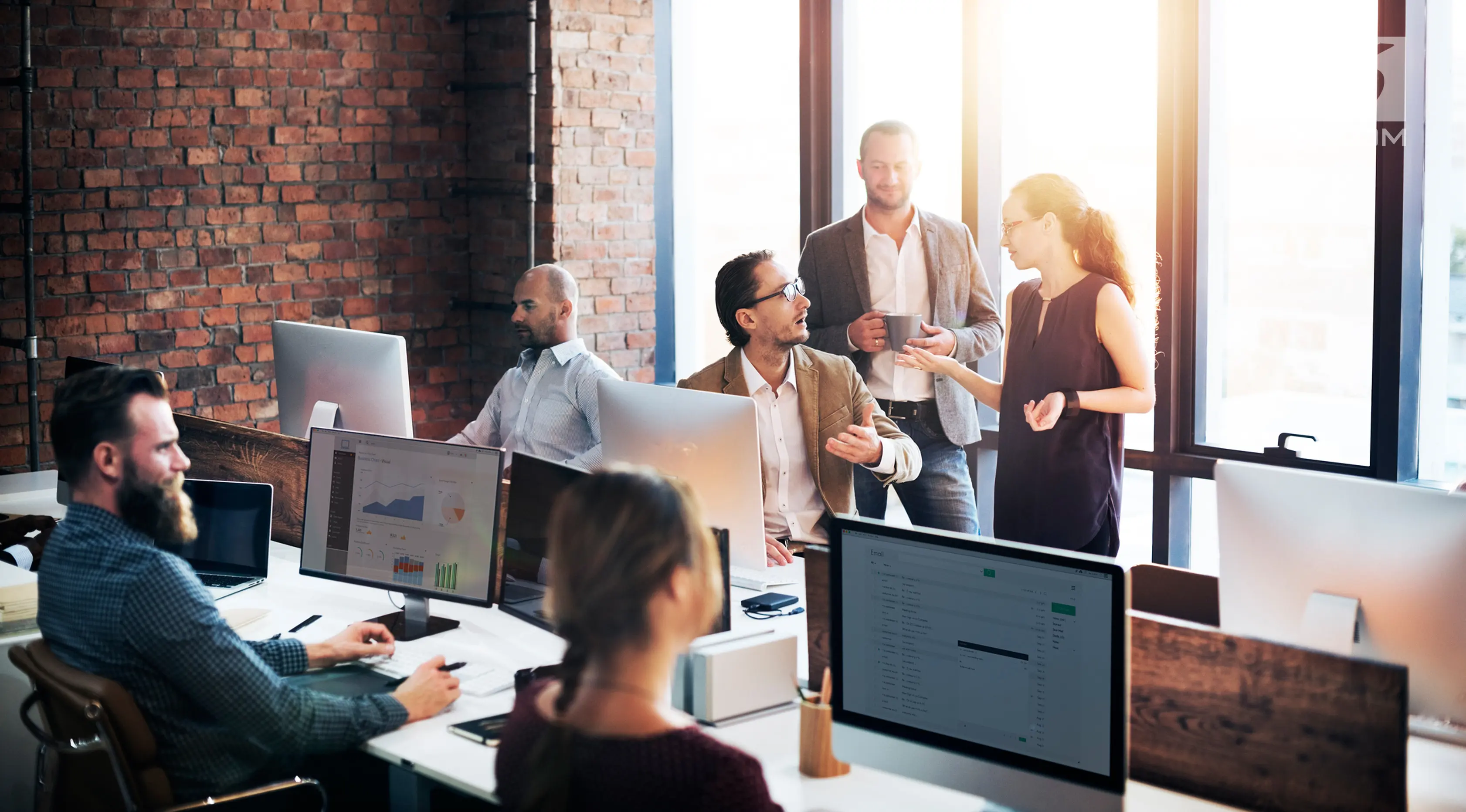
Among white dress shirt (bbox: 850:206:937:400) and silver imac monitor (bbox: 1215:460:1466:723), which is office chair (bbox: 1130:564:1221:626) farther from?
white dress shirt (bbox: 850:206:937:400)

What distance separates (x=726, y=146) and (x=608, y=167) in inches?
21.5

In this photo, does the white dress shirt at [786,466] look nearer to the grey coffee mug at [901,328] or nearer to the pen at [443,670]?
the grey coffee mug at [901,328]

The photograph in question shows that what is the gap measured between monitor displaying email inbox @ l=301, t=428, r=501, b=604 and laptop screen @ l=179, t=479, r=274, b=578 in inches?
9.8

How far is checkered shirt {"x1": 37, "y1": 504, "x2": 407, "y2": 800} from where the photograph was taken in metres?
2.21

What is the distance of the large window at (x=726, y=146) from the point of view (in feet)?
18.3

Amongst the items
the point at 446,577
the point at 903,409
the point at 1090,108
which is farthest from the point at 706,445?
the point at 1090,108

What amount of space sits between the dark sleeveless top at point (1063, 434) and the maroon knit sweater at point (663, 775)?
2.04 metres

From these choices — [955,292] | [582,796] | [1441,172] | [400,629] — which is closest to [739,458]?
[400,629]

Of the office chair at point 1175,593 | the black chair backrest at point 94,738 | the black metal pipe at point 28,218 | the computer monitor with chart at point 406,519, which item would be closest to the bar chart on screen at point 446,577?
the computer monitor with chart at point 406,519

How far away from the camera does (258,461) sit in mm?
3715

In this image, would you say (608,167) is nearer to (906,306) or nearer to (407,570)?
(906,306)

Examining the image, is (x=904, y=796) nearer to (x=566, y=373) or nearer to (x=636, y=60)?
(x=566, y=373)

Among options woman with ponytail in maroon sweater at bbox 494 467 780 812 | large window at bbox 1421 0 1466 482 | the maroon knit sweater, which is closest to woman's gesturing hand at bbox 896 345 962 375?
large window at bbox 1421 0 1466 482

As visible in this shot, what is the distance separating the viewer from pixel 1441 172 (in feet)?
12.5
